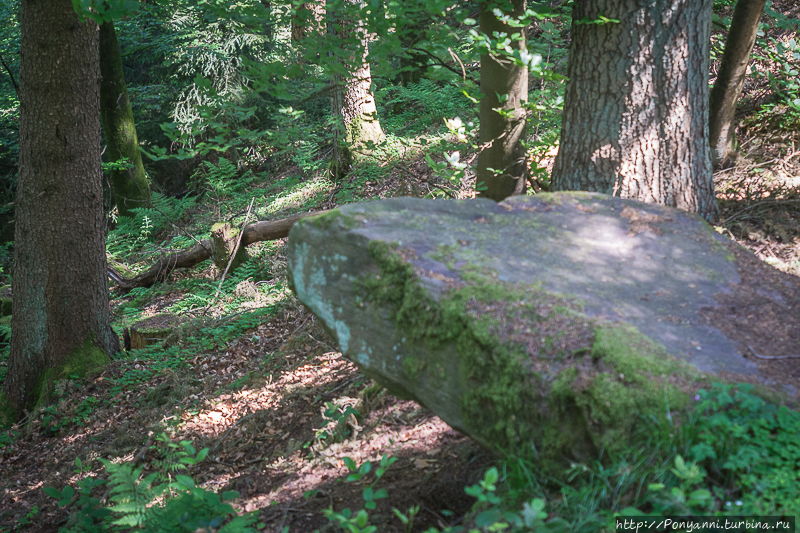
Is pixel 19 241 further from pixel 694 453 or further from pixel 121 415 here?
pixel 694 453

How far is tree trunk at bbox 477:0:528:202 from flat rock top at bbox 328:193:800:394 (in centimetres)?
167

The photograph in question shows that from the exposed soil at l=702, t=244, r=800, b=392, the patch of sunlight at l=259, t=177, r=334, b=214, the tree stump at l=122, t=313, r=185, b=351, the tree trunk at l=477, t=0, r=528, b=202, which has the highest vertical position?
the tree trunk at l=477, t=0, r=528, b=202

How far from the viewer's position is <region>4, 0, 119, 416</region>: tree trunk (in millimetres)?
5680

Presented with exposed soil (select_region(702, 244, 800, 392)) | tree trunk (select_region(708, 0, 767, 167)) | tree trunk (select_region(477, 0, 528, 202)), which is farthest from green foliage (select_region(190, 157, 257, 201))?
exposed soil (select_region(702, 244, 800, 392))

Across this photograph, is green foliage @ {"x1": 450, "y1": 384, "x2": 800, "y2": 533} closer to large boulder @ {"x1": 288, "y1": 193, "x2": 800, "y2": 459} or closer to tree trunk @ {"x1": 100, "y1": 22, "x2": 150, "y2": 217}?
large boulder @ {"x1": 288, "y1": 193, "x2": 800, "y2": 459}

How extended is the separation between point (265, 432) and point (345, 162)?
24.4ft

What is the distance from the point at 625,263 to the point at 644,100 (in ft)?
5.96

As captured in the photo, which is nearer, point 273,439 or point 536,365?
point 536,365

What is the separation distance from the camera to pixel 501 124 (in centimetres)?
511

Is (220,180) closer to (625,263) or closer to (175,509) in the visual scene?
(175,509)

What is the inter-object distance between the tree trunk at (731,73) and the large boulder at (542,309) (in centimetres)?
251

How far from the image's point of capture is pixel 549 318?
2223 millimetres

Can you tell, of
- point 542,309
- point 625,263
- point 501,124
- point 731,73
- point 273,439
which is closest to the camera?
point 542,309

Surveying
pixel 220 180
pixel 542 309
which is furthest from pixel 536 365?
pixel 220 180
